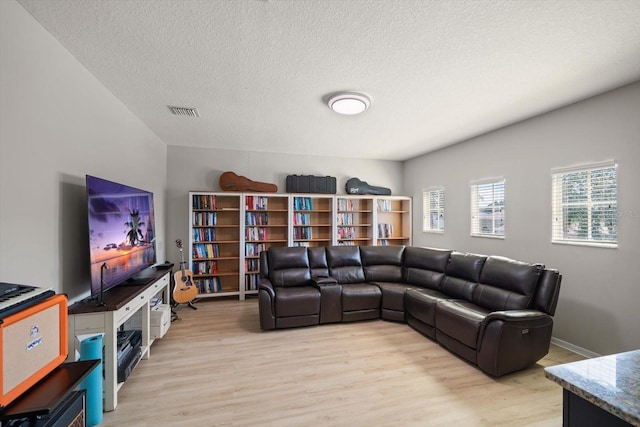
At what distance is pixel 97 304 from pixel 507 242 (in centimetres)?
457

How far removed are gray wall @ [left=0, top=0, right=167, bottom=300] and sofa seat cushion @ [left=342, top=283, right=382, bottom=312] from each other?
9.13 ft

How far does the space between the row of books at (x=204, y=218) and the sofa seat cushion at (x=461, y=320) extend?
Result: 3.85 metres

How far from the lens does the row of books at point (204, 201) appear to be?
15.3 feet

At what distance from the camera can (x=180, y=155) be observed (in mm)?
4812

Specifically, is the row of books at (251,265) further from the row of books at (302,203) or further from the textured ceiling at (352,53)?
the textured ceiling at (352,53)

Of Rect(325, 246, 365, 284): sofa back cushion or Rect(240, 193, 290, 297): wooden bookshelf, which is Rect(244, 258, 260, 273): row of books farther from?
→ Rect(325, 246, 365, 284): sofa back cushion

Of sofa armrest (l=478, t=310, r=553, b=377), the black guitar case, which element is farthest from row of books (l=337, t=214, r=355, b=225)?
sofa armrest (l=478, t=310, r=553, b=377)

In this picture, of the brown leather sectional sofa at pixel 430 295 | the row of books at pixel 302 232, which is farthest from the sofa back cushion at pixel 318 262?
the row of books at pixel 302 232

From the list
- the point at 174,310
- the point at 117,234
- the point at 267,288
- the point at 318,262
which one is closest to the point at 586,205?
the point at 318,262

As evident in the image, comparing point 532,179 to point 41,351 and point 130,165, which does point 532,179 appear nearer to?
point 41,351

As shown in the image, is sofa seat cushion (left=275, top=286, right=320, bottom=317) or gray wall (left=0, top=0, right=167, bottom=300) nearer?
gray wall (left=0, top=0, right=167, bottom=300)

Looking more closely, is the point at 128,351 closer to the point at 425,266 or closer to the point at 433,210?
the point at 425,266

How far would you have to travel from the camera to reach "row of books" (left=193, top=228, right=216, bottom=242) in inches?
187

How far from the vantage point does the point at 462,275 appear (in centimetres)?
342
